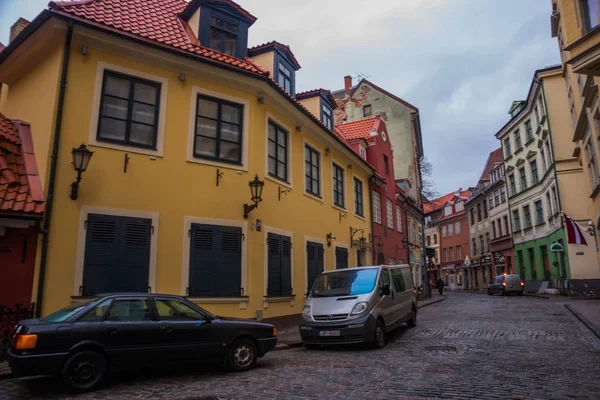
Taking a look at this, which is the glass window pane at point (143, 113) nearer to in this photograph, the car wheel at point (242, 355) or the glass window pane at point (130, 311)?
the glass window pane at point (130, 311)

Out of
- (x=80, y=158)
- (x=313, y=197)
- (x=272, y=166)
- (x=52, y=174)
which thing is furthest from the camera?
(x=313, y=197)

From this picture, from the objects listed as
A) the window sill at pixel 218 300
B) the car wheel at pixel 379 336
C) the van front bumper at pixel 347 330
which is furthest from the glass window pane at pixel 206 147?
the car wheel at pixel 379 336

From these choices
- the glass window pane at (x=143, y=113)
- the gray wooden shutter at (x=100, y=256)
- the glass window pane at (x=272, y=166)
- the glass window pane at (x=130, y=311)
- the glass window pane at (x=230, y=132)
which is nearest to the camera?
the glass window pane at (x=130, y=311)

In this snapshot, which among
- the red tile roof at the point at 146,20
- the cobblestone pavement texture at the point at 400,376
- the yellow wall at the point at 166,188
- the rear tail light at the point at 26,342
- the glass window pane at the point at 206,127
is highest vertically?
the red tile roof at the point at 146,20

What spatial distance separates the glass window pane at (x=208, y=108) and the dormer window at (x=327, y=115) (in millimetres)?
7420

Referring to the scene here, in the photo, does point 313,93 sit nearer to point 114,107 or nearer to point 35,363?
point 114,107

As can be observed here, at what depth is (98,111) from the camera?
9992 millimetres

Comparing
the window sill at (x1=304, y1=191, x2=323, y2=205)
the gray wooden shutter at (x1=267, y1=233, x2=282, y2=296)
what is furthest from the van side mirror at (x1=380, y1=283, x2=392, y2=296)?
the window sill at (x1=304, y1=191, x2=323, y2=205)

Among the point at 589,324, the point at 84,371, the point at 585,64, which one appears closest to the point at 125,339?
the point at 84,371

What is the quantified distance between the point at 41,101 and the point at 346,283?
8.53m

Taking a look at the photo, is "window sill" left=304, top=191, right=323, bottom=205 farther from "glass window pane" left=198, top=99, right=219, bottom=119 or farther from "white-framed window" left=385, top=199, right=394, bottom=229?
"white-framed window" left=385, top=199, right=394, bottom=229

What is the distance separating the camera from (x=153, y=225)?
10227mm

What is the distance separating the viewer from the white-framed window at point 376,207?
22.7 m

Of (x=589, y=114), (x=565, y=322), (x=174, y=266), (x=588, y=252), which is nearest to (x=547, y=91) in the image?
(x=588, y=252)
